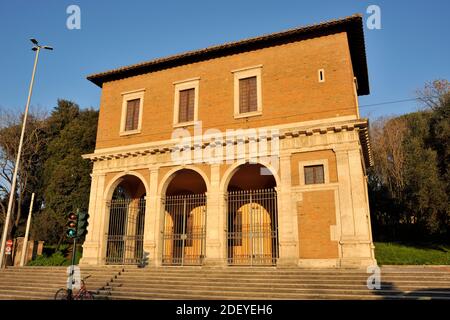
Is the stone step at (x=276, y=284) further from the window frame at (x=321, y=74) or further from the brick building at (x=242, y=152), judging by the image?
the window frame at (x=321, y=74)

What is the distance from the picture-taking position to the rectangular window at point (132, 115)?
2038cm

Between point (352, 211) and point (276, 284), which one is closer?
point (276, 284)

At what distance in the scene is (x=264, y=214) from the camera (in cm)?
1988

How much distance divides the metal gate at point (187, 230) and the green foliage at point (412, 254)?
10716mm

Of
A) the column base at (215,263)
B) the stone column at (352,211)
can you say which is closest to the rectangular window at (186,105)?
the column base at (215,263)

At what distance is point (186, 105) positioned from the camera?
1931 cm

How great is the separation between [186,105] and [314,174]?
7.48 metres

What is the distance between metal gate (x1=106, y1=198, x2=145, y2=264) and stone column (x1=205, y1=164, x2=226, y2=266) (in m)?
4.43

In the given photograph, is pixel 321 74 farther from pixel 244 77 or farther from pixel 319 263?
pixel 319 263

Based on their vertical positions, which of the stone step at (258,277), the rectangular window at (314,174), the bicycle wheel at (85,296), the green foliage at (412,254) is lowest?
the bicycle wheel at (85,296)

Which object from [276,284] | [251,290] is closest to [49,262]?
[251,290]
